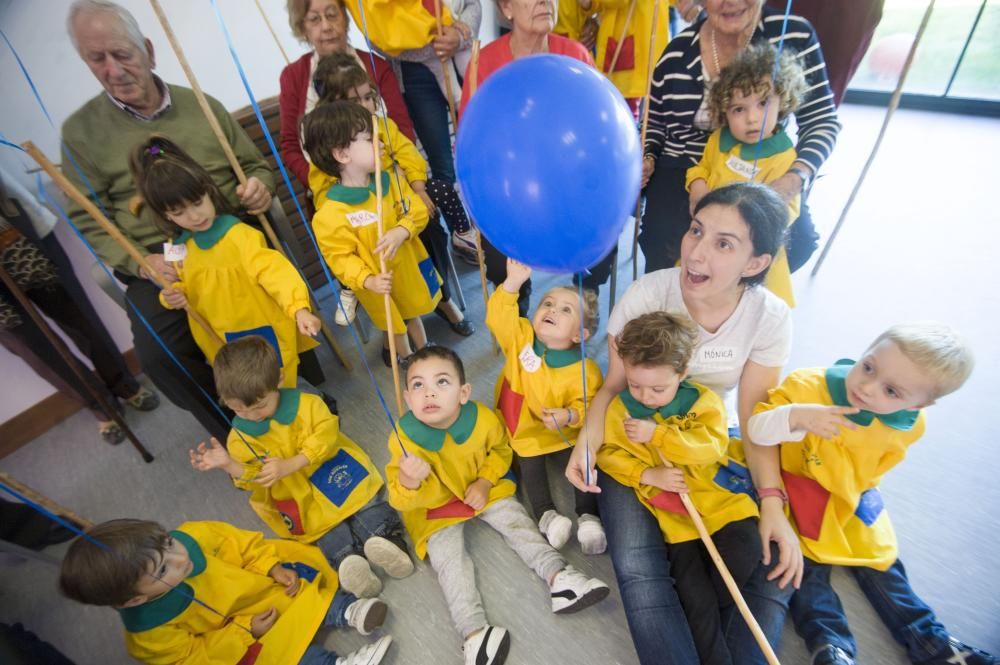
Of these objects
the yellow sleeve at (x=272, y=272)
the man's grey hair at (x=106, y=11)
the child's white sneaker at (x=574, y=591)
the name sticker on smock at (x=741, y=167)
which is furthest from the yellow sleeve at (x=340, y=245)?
the name sticker on smock at (x=741, y=167)

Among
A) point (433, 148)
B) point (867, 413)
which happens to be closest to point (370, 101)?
point (433, 148)

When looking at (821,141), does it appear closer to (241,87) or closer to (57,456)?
(241,87)

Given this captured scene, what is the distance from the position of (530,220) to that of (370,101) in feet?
3.55

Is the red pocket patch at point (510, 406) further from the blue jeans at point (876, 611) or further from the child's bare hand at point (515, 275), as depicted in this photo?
the blue jeans at point (876, 611)

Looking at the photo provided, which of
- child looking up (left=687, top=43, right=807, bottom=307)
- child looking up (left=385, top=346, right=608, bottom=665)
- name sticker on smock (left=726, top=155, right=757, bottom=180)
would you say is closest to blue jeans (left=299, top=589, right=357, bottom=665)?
child looking up (left=385, top=346, right=608, bottom=665)

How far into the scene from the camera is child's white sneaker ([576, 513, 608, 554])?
4.32 ft

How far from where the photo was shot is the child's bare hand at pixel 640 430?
1.15m

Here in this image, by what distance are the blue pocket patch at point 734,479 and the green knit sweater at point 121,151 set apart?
1.76 metres

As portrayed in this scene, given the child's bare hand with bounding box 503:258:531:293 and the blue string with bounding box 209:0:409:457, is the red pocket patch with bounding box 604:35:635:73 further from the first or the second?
the blue string with bounding box 209:0:409:457

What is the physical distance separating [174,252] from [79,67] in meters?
0.98

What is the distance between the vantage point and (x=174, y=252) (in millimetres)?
1513

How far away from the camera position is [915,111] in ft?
11.5

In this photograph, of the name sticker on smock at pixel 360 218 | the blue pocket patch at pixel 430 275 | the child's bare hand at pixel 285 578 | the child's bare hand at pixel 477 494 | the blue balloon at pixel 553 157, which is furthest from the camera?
the blue pocket patch at pixel 430 275

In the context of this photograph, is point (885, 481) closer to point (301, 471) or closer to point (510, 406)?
point (510, 406)
